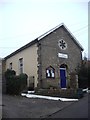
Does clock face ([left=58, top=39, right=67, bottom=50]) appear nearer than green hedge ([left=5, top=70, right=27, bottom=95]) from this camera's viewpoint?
No

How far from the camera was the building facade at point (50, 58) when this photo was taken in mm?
23375

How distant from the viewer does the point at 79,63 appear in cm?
2736

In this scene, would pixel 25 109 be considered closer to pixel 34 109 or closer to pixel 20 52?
pixel 34 109

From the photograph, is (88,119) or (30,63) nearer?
(88,119)

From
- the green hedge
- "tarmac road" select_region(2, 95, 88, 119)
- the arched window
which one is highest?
the arched window

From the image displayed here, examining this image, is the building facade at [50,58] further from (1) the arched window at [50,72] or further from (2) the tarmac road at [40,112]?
(2) the tarmac road at [40,112]

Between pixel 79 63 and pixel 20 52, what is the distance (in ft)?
22.3

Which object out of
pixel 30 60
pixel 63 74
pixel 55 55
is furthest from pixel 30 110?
pixel 63 74

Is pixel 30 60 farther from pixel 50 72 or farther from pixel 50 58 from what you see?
pixel 50 72

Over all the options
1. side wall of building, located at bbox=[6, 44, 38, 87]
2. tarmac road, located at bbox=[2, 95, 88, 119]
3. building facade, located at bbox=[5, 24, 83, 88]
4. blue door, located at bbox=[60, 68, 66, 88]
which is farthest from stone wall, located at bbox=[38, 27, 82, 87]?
tarmac road, located at bbox=[2, 95, 88, 119]

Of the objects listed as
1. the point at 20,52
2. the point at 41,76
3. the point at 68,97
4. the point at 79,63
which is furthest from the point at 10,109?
the point at 79,63

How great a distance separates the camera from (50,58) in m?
24.2

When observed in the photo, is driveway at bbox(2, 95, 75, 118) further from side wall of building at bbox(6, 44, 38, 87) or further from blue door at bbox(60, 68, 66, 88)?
blue door at bbox(60, 68, 66, 88)

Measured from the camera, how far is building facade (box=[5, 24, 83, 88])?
23.4 m
